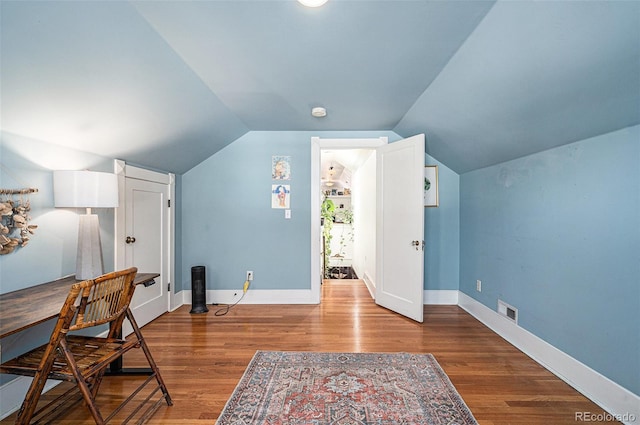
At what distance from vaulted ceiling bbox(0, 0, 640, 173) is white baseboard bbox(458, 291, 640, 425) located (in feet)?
5.06

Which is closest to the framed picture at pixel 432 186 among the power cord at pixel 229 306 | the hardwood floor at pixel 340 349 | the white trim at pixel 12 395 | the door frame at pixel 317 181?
the door frame at pixel 317 181

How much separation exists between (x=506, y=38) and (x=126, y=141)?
2.83 m

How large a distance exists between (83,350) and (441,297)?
357 cm

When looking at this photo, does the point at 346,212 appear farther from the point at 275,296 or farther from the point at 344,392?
the point at 344,392

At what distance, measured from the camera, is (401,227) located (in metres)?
3.23

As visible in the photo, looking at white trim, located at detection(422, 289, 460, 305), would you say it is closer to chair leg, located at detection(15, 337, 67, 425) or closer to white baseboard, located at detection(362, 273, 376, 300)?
white baseboard, located at detection(362, 273, 376, 300)

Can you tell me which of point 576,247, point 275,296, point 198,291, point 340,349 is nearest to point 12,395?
point 198,291

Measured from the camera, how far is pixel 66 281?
191 cm

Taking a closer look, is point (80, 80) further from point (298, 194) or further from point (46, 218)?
point (298, 194)

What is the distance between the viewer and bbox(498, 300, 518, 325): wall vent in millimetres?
2527

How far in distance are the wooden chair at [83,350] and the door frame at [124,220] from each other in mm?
1099

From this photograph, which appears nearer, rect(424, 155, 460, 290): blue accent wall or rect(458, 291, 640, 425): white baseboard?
rect(458, 291, 640, 425): white baseboard

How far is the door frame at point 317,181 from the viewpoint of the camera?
3.56 meters

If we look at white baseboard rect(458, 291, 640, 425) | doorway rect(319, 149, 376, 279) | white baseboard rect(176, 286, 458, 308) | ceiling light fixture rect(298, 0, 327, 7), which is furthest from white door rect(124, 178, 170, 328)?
white baseboard rect(458, 291, 640, 425)
